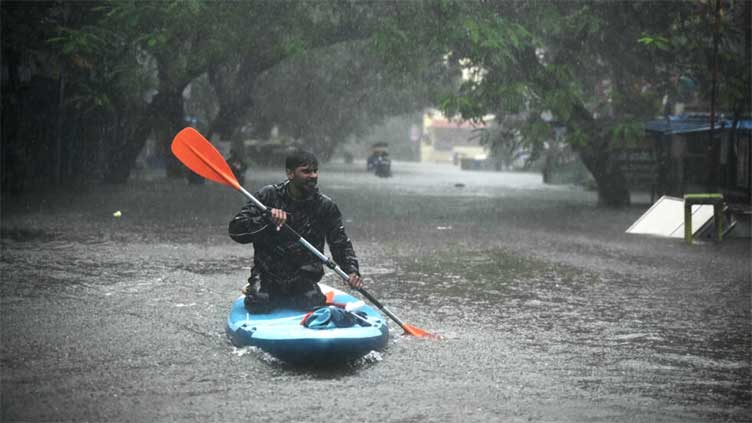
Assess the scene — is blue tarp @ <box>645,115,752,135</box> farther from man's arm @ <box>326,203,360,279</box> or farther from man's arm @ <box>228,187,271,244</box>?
man's arm @ <box>228,187,271,244</box>

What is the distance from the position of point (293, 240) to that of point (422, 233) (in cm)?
943

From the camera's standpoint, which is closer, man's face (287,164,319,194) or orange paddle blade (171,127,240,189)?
man's face (287,164,319,194)

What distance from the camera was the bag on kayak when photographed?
665cm

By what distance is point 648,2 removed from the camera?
21953mm

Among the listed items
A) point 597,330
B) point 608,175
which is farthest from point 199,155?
point 608,175

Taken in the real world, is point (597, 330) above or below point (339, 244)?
below

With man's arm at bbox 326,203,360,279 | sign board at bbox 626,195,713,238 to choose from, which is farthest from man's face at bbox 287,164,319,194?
sign board at bbox 626,195,713,238

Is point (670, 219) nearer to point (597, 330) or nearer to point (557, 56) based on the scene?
point (557, 56)

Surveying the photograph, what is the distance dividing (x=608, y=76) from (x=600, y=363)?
21.8 metres

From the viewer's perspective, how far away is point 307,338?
6359 millimetres

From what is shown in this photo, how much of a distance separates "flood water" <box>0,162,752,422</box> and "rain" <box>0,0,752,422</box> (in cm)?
3

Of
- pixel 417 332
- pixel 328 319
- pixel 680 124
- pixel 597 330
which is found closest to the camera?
pixel 328 319

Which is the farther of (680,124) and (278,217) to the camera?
(680,124)

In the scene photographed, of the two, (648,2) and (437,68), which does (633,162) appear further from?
(437,68)
